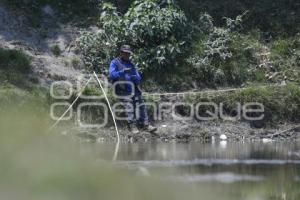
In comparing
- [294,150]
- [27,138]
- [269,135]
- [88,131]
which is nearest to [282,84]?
[269,135]

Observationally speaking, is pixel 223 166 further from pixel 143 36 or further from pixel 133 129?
pixel 143 36

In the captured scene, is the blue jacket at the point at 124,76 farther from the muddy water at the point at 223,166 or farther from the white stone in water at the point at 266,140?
the white stone in water at the point at 266,140

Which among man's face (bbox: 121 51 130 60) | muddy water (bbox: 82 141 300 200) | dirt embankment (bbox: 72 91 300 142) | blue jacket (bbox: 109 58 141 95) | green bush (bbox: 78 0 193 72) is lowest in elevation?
muddy water (bbox: 82 141 300 200)

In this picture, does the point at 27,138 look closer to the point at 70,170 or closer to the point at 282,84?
the point at 70,170

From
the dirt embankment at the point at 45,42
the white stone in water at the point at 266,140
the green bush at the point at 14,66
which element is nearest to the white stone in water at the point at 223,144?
the white stone in water at the point at 266,140

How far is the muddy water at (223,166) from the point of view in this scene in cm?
917

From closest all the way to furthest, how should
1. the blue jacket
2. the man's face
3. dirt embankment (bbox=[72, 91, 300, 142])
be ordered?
dirt embankment (bbox=[72, 91, 300, 142]), the blue jacket, the man's face

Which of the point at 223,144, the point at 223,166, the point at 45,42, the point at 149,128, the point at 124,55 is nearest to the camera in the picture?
the point at 223,166

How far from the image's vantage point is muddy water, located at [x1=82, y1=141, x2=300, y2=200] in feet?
30.1

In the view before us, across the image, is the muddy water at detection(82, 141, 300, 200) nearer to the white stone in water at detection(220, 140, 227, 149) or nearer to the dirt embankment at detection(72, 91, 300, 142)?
the white stone in water at detection(220, 140, 227, 149)

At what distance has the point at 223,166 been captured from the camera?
40.1 feet

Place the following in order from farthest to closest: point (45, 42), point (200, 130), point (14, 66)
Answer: point (45, 42) < point (14, 66) < point (200, 130)

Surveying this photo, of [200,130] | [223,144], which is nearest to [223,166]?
[223,144]

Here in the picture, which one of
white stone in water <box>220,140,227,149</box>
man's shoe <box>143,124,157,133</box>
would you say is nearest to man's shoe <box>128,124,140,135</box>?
man's shoe <box>143,124,157,133</box>
